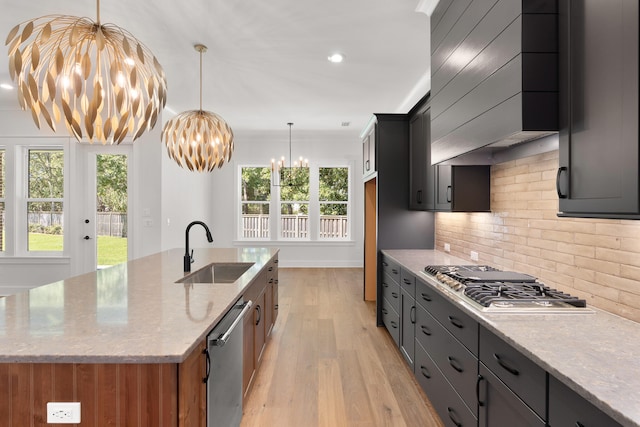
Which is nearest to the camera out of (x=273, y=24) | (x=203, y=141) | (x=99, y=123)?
(x=99, y=123)

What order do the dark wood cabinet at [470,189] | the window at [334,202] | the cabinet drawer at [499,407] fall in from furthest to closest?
the window at [334,202] < the dark wood cabinet at [470,189] < the cabinet drawer at [499,407]

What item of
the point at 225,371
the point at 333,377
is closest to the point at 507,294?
the point at 225,371

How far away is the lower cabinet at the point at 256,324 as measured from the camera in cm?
228

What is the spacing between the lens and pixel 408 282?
2.91 metres

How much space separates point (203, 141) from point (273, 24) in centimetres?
124

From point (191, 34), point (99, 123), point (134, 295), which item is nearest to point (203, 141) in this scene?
point (191, 34)

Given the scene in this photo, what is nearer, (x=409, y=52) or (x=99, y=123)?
(x=99, y=123)

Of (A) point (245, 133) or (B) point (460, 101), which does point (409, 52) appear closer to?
(B) point (460, 101)

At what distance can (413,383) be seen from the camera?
2.75m

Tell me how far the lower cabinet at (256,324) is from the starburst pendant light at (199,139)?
125 centimetres

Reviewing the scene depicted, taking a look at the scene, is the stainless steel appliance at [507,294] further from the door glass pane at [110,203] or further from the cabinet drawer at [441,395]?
the door glass pane at [110,203]

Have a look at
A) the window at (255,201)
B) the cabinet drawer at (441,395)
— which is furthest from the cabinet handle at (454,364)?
the window at (255,201)

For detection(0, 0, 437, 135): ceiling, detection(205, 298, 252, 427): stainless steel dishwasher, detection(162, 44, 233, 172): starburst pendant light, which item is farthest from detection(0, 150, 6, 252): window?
detection(205, 298, 252, 427): stainless steel dishwasher

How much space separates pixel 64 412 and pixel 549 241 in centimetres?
242
